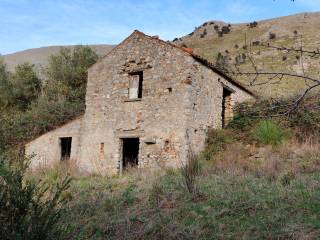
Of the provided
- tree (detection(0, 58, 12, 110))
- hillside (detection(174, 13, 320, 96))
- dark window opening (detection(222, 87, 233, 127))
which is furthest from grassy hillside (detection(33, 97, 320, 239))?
hillside (detection(174, 13, 320, 96))

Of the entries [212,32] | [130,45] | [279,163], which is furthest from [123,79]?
[212,32]

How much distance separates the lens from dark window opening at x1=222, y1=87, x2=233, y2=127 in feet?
54.3

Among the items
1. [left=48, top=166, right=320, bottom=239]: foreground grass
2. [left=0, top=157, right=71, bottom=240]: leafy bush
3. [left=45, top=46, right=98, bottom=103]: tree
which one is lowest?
[left=48, top=166, right=320, bottom=239]: foreground grass

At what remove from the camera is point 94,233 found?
6.81 metres

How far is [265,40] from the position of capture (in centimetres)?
3938

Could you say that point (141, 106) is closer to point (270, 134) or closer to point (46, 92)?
point (270, 134)

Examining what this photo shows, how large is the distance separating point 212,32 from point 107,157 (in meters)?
40.0

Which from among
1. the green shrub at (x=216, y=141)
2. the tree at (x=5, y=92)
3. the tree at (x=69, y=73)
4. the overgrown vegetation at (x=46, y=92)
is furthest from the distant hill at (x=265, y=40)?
the green shrub at (x=216, y=141)

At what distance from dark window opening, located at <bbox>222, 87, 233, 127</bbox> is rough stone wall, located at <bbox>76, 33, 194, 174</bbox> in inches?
127

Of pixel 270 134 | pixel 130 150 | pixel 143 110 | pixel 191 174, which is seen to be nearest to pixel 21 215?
pixel 191 174

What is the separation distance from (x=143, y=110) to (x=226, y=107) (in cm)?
390

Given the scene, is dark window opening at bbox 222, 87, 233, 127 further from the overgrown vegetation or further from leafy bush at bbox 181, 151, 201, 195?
leafy bush at bbox 181, 151, 201, 195

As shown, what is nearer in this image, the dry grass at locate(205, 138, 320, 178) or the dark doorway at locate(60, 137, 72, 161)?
the dry grass at locate(205, 138, 320, 178)

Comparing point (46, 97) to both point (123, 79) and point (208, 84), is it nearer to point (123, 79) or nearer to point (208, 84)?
point (123, 79)
